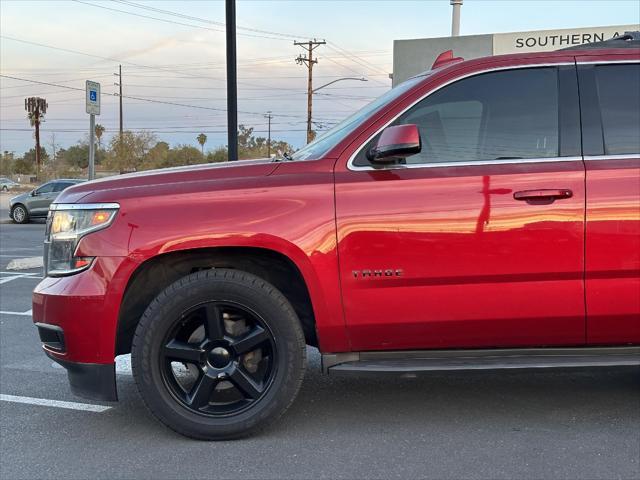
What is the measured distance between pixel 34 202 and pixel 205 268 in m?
20.9

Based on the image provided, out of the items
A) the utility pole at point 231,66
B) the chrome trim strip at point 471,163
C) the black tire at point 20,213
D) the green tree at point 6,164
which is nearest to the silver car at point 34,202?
the black tire at point 20,213

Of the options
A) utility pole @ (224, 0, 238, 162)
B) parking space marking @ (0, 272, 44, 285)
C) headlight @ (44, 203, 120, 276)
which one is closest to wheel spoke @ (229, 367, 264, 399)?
headlight @ (44, 203, 120, 276)

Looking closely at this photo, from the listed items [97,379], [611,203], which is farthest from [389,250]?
[97,379]

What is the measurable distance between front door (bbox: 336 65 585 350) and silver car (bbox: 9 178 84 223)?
20826 millimetres

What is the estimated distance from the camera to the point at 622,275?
3.11m

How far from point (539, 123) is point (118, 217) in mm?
2312

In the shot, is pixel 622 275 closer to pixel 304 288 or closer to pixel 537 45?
pixel 304 288

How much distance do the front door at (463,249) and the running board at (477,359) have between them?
0.07 meters

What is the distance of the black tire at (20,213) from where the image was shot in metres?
21.9

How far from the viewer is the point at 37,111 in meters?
58.8

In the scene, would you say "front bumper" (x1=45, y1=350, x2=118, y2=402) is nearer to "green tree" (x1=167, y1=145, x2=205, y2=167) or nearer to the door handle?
the door handle

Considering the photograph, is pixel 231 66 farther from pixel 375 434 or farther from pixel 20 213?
pixel 20 213

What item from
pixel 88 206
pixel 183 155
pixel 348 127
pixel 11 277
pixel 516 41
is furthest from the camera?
pixel 183 155

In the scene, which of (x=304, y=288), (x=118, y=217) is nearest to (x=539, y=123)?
(x=304, y=288)
